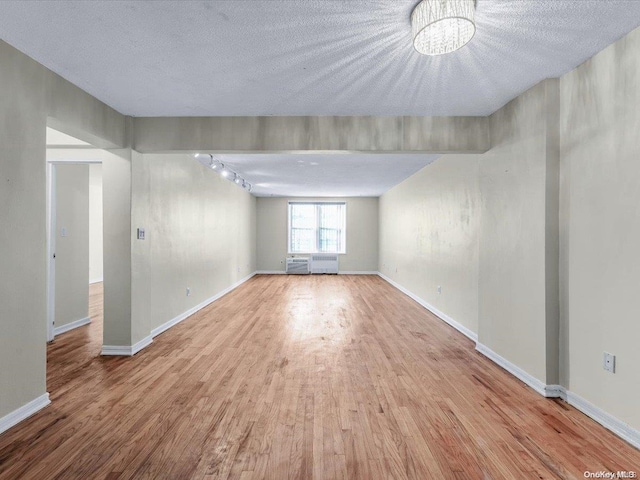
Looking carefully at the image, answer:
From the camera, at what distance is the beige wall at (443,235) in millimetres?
3875

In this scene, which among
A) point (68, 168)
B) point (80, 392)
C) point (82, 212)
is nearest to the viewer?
point (80, 392)

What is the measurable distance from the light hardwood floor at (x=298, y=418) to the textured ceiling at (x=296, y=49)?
236cm

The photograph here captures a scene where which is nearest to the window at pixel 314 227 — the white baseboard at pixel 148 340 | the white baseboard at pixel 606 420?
the white baseboard at pixel 148 340

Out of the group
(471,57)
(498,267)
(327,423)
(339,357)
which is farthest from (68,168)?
(498,267)

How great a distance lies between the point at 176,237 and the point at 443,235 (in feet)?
12.4

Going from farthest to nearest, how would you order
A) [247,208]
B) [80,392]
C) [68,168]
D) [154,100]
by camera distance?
[247,208] < [68,168] < [154,100] < [80,392]

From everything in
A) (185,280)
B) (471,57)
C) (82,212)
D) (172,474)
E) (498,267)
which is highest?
(471,57)

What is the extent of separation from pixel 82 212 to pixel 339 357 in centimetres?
396

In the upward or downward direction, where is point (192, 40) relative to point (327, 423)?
upward

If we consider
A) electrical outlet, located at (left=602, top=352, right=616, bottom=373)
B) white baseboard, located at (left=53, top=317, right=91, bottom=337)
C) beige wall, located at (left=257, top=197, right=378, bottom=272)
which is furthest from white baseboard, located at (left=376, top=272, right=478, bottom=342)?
white baseboard, located at (left=53, top=317, right=91, bottom=337)

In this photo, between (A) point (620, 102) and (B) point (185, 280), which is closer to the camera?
(A) point (620, 102)

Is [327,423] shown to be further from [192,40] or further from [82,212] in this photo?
[82,212]

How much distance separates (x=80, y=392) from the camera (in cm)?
247

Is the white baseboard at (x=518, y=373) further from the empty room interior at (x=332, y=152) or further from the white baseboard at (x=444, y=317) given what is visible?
the white baseboard at (x=444, y=317)
